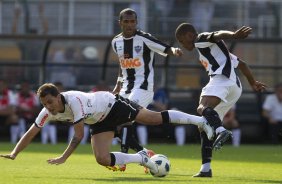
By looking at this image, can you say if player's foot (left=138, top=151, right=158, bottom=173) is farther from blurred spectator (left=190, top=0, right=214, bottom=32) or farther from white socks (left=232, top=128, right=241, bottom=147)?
blurred spectator (left=190, top=0, right=214, bottom=32)

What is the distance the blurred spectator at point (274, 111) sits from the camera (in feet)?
77.8

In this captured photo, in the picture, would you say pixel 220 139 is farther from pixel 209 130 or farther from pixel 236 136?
pixel 236 136

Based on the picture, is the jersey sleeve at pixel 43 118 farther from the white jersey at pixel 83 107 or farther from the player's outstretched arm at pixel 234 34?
the player's outstretched arm at pixel 234 34

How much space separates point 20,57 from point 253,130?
6332 mm

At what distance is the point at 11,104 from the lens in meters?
24.0

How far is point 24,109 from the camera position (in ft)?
78.9

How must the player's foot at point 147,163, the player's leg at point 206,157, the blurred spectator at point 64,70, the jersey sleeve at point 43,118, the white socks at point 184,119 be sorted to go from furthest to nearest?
the blurred spectator at point 64,70 < the player's leg at point 206,157 < the white socks at point 184,119 < the jersey sleeve at point 43,118 < the player's foot at point 147,163

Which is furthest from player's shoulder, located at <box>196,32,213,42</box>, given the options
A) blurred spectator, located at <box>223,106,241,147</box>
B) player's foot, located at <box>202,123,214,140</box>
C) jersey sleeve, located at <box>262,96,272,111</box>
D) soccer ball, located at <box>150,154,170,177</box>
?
jersey sleeve, located at <box>262,96,272,111</box>

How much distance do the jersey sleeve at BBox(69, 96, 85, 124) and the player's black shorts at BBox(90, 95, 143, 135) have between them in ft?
1.86

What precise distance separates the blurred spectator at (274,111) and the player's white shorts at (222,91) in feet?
35.1

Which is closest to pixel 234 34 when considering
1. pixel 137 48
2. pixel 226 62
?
pixel 226 62

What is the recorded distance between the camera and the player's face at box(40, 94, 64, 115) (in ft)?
37.2

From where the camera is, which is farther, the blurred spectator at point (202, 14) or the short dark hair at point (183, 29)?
the blurred spectator at point (202, 14)

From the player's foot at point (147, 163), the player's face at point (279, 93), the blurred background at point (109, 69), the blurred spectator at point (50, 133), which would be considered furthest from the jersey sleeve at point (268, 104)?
the player's foot at point (147, 163)
